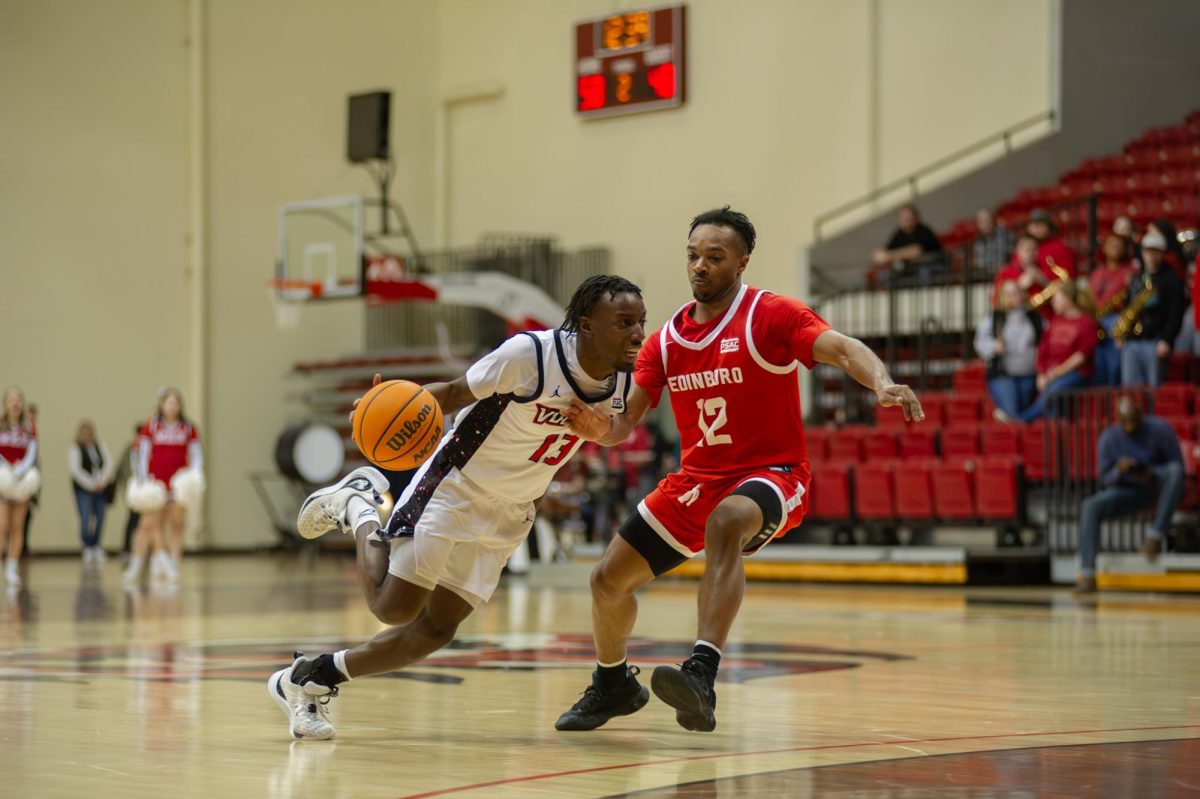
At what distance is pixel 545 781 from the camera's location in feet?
15.2

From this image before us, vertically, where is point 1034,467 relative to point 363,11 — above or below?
below

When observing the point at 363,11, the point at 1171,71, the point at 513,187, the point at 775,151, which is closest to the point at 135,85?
the point at 363,11

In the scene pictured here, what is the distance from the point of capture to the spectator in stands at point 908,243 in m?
18.8

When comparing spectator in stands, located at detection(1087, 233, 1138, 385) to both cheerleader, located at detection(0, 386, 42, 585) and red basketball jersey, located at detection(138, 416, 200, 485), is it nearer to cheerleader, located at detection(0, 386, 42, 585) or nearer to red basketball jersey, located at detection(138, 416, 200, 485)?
red basketball jersey, located at detection(138, 416, 200, 485)

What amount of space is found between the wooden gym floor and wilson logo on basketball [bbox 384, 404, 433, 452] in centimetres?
99

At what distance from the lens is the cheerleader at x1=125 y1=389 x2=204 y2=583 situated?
55.3 ft

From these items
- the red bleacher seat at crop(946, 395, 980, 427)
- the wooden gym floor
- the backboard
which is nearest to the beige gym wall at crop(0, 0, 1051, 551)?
the backboard

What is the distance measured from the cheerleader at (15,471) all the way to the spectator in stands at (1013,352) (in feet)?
31.0

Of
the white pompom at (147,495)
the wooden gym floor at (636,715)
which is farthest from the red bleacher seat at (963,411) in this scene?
the white pompom at (147,495)

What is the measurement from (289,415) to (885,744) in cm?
2109

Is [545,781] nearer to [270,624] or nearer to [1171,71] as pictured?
[270,624]

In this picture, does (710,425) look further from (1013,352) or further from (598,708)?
(1013,352)

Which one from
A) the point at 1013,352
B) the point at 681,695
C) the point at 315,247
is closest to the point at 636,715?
the point at 681,695

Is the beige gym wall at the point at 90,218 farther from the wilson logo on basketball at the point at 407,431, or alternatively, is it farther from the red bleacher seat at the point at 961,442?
the wilson logo on basketball at the point at 407,431
